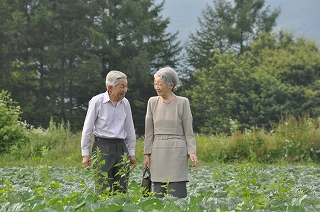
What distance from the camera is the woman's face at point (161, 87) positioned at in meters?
5.47

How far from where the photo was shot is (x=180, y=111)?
5551 millimetres

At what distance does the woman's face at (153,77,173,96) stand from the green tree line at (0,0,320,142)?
29779 millimetres

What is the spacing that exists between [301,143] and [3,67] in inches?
999

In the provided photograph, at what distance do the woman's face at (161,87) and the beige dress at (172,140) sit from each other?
0.12m

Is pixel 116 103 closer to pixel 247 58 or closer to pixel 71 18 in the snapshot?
pixel 71 18

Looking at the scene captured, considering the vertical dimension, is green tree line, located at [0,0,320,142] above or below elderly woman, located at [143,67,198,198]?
above

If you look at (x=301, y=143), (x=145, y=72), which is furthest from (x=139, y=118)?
(x=301, y=143)

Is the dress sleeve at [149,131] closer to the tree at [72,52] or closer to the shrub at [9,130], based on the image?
the shrub at [9,130]

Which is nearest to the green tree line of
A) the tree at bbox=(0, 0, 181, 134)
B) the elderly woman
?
the tree at bbox=(0, 0, 181, 134)

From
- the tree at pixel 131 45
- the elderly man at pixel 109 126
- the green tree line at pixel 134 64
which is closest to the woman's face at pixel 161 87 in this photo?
the elderly man at pixel 109 126

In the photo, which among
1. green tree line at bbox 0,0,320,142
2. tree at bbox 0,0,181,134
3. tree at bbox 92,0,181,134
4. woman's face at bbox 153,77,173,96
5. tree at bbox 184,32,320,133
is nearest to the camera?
woman's face at bbox 153,77,173,96

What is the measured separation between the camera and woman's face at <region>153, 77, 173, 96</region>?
5.47m

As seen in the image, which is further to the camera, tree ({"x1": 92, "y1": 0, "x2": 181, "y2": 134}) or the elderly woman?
tree ({"x1": 92, "y1": 0, "x2": 181, "y2": 134})

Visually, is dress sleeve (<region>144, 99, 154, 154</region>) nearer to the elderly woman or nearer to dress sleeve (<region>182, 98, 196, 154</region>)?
the elderly woman
